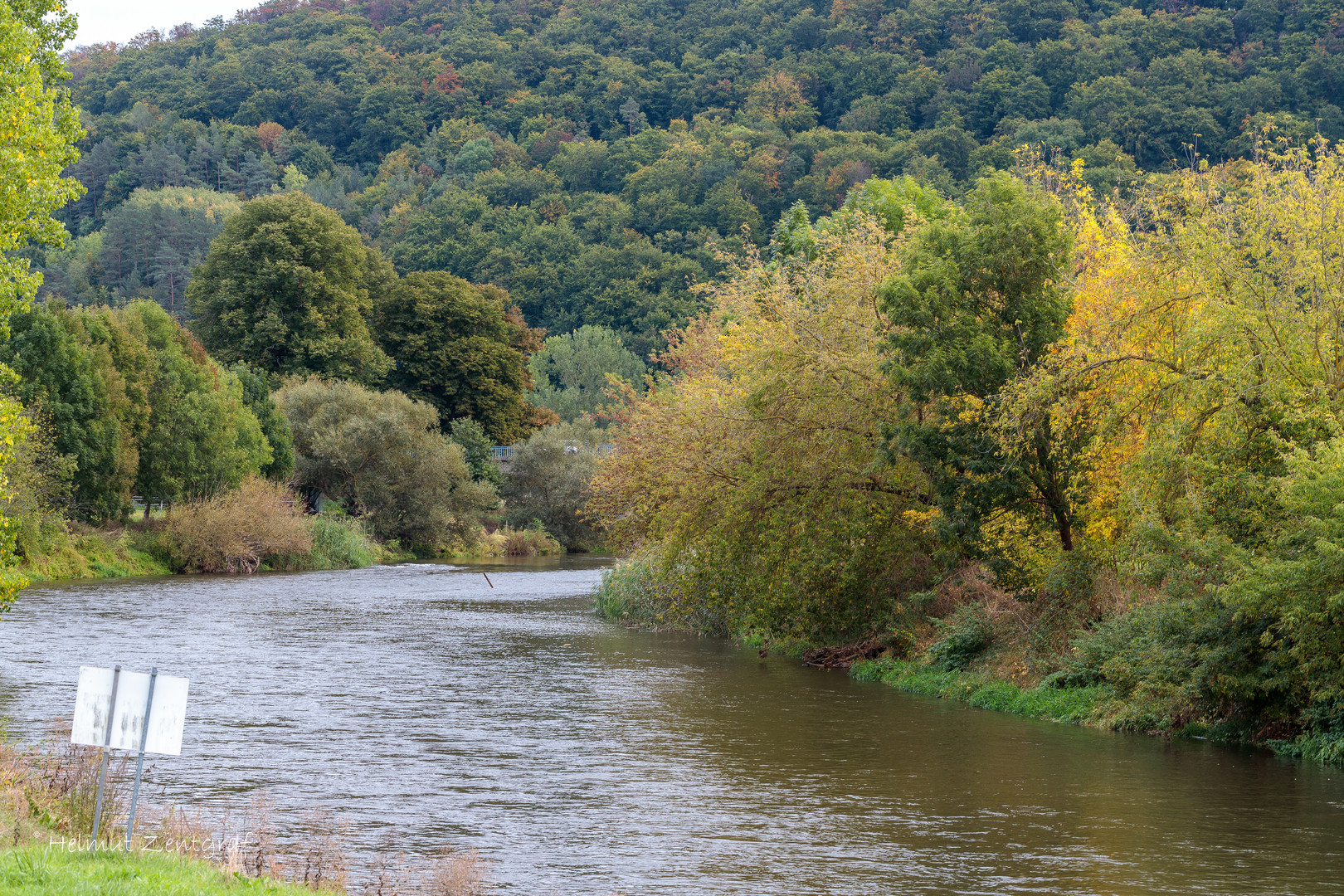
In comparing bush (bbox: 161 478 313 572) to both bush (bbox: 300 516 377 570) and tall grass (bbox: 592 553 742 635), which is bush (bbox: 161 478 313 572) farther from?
tall grass (bbox: 592 553 742 635)

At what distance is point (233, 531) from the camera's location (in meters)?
58.8

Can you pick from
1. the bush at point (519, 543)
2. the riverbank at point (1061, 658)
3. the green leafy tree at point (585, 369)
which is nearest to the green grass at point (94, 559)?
the riverbank at point (1061, 658)

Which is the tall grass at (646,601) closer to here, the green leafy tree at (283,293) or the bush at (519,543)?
the bush at (519,543)

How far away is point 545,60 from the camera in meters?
163

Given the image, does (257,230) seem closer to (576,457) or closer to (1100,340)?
(576,457)

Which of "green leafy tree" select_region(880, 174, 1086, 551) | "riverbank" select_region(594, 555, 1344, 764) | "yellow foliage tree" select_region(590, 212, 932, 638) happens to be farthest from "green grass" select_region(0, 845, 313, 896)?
"yellow foliage tree" select_region(590, 212, 932, 638)

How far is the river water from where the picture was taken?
14.0 m

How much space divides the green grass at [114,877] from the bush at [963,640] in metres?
19.0

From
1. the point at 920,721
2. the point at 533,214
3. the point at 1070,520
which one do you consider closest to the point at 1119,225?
the point at 1070,520

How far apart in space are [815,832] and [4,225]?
1240 centimetres

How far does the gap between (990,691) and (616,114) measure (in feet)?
434

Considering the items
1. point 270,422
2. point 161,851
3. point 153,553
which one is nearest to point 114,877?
point 161,851

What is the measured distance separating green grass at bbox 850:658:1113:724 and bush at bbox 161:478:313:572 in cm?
3659

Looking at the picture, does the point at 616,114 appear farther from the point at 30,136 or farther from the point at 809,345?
the point at 30,136
